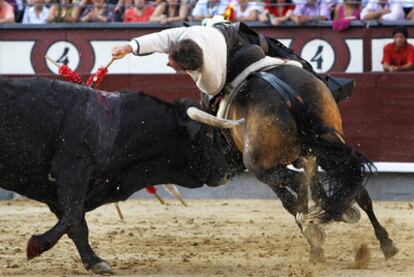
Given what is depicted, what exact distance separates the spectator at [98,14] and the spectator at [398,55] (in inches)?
110

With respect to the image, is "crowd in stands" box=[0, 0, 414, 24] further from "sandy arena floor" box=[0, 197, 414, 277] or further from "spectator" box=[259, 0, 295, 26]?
"sandy arena floor" box=[0, 197, 414, 277]

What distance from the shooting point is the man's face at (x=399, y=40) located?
1016cm

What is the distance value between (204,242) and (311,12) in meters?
3.63

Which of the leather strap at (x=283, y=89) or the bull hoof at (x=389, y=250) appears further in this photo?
the bull hoof at (x=389, y=250)

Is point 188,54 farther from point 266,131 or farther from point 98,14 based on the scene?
point 98,14

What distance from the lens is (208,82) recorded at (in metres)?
6.28

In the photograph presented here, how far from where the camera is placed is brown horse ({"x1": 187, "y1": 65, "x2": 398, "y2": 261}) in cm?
593

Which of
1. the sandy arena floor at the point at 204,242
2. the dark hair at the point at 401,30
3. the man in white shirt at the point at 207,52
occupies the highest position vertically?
the man in white shirt at the point at 207,52

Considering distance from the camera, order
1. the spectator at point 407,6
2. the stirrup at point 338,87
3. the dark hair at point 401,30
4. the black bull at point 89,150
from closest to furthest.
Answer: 1. the black bull at point 89,150
2. the stirrup at point 338,87
3. the dark hair at point 401,30
4. the spectator at point 407,6

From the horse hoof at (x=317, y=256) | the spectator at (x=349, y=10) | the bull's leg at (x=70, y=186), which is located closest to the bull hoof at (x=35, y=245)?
the bull's leg at (x=70, y=186)

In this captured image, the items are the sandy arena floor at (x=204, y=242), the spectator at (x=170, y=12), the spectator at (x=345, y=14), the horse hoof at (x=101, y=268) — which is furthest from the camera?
the spectator at (x=170, y=12)

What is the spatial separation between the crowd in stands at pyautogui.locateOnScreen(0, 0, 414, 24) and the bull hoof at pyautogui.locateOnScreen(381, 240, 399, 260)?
367cm

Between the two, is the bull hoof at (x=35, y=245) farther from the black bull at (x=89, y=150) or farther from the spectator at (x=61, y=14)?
the spectator at (x=61, y=14)

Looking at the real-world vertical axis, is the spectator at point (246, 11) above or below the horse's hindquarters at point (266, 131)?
below
